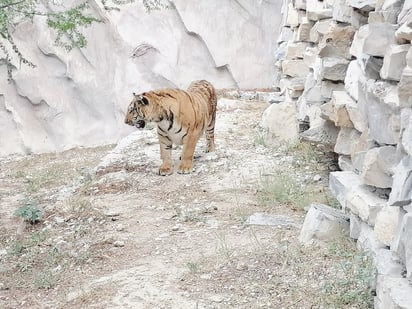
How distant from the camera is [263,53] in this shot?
46.2ft

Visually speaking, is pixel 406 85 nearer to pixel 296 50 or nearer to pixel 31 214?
pixel 31 214

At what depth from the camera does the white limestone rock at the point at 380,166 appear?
3.38 metres

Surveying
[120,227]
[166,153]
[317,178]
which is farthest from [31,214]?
[317,178]

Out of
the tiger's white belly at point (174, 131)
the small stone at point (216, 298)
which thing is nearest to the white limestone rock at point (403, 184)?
the small stone at point (216, 298)

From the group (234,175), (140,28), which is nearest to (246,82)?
(140,28)

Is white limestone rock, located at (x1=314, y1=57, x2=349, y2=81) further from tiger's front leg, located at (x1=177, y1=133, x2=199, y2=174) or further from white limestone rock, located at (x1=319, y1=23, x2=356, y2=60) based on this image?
tiger's front leg, located at (x1=177, y1=133, x2=199, y2=174)

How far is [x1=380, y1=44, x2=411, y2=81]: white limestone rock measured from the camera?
3.22m

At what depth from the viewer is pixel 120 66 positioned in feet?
45.6

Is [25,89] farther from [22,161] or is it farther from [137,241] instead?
[137,241]

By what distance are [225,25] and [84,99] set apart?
10.4 feet

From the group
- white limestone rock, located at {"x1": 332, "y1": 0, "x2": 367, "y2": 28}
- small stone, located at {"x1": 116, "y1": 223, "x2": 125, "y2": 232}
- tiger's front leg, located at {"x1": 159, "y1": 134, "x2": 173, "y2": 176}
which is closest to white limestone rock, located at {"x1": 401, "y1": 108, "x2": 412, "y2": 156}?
white limestone rock, located at {"x1": 332, "y1": 0, "x2": 367, "y2": 28}

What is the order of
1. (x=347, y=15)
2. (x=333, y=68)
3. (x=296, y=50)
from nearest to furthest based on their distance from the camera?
(x=347, y=15)
(x=333, y=68)
(x=296, y=50)

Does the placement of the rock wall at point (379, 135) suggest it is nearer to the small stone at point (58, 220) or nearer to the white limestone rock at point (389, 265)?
the white limestone rock at point (389, 265)

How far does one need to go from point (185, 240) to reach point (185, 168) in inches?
76.1
